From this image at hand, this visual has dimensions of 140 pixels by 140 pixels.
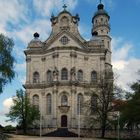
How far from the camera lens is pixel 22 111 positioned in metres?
74.8

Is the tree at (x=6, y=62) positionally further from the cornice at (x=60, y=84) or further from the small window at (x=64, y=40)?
the small window at (x=64, y=40)

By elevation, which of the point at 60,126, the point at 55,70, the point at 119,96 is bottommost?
the point at 60,126

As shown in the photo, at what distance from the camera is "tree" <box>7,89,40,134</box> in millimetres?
74750

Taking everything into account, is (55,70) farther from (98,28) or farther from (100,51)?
(98,28)

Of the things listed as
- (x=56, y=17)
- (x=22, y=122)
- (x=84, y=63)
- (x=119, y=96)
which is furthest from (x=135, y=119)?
(x=56, y=17)

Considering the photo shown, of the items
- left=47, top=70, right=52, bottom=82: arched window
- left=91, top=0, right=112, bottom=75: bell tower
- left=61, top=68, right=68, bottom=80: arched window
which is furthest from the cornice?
left=91, top=0, right=112, bottom=75: bell tower

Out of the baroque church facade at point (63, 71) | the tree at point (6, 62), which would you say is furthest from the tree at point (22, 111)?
the tree at point (6, 62)

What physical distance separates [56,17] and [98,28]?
14719 mm

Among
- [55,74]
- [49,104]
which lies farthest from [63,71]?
[49,104]

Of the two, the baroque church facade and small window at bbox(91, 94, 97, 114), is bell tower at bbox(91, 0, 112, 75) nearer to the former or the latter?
the baroque church facade

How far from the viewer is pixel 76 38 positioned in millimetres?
87688

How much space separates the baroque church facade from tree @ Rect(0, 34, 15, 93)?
3711cm

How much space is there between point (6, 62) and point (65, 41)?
142 feet

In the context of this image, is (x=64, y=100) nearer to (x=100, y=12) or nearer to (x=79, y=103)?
(x=79, y=103)
